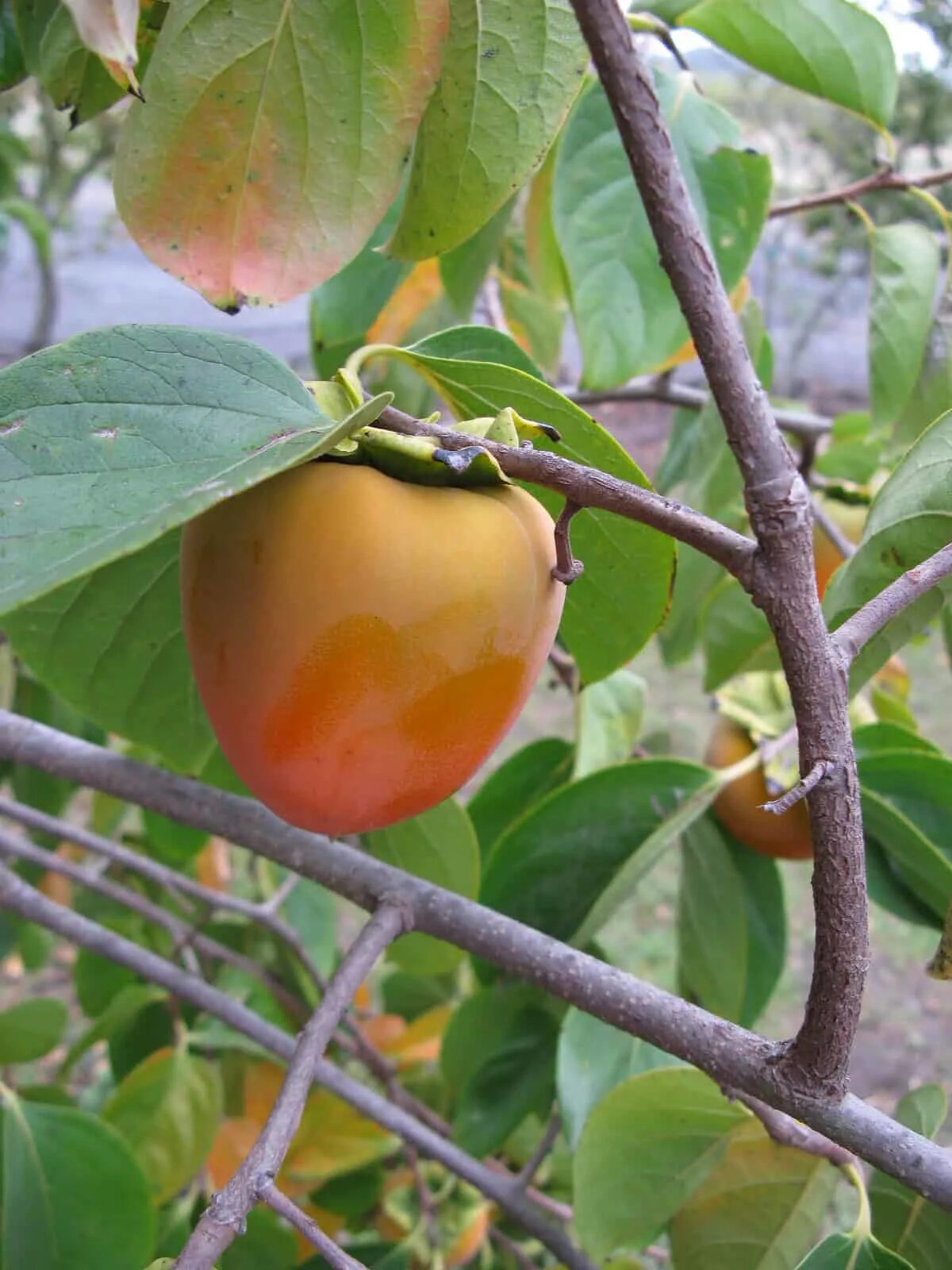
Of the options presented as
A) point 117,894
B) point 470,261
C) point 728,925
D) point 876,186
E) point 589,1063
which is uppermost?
point 876,186

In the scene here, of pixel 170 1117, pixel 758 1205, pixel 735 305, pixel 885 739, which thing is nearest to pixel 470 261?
pixel 735 305

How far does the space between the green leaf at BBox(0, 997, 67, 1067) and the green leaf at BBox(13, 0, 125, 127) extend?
828 mm

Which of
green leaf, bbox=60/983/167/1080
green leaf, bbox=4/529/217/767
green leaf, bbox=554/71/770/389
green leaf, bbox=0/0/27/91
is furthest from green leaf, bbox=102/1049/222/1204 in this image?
green leaf, bbox=0/0/27/91

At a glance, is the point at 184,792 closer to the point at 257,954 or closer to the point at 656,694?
the point at 257,954

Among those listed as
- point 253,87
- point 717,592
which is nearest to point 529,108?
point 253,87

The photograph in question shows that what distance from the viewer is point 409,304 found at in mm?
1253

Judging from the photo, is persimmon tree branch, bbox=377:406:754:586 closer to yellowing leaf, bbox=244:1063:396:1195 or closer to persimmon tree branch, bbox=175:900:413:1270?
persimmon tree branch, bbox=175:900:413:1270

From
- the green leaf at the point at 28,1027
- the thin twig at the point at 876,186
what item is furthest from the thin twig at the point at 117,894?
the thin twig at the point at 876,186

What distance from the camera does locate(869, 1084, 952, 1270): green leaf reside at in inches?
23.9

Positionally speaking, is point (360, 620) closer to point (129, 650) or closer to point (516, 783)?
point (129, 650)

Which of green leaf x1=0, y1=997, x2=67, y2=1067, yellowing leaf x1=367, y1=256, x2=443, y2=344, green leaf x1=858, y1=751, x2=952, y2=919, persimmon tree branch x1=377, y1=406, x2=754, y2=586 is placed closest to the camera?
persimmon tree branch x1=377, y1=406, x2=754, y2=586

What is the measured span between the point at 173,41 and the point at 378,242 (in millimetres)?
419

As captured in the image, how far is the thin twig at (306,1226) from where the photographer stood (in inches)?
16.1

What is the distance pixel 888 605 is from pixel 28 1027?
1.01 m
